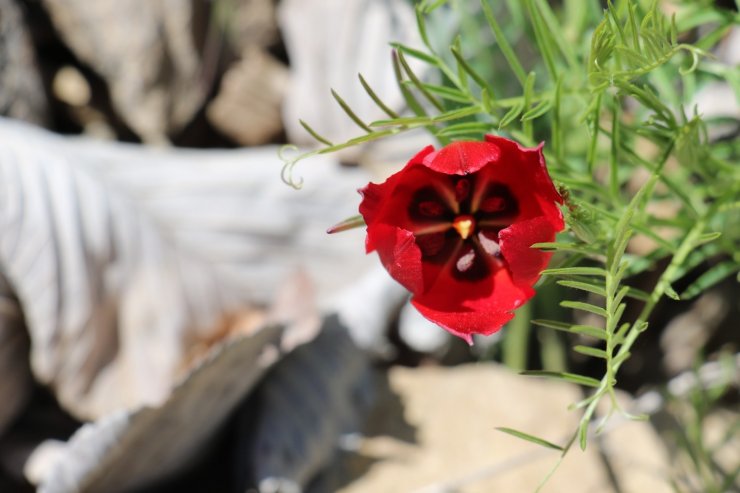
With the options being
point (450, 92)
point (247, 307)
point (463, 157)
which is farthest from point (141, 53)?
point (463, 157)

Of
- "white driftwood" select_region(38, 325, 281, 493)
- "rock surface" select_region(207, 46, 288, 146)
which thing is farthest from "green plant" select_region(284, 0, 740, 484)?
"rock surface" select_region(207, 46, 288, 146)

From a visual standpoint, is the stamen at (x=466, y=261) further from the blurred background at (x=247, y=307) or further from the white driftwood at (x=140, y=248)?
the white driftwood at (x=140, y=248)

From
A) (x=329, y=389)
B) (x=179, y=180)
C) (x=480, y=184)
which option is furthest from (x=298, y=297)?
(x=480, y=184)

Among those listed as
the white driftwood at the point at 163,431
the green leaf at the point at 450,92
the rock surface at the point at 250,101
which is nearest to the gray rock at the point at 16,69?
the rock surface at the point at 250,101

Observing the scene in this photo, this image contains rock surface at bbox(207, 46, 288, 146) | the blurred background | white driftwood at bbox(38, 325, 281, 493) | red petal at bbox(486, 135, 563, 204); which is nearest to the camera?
red petal at bbox(486, 135, 563, 204)

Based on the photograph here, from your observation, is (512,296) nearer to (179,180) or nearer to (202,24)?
(179,180)

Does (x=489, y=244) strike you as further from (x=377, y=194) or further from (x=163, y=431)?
(x=163, y=431)

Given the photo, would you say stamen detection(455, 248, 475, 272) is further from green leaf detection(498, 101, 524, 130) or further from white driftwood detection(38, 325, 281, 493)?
white driftwood detection(38, 325, 281, 493)

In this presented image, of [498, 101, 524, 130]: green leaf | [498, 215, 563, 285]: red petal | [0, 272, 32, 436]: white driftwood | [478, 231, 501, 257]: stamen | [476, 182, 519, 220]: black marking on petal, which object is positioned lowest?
[0, 272, 32, 436]: white driftwood
